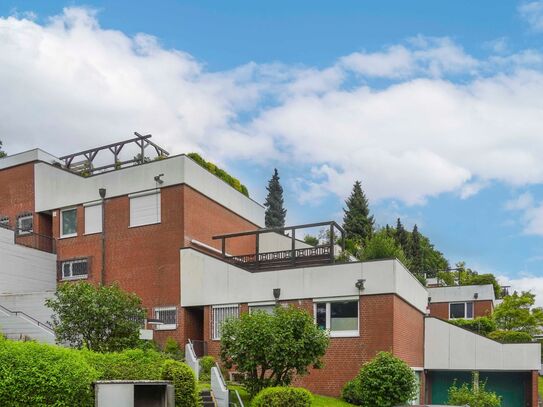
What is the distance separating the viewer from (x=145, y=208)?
30969mm

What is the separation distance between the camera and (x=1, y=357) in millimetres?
13484

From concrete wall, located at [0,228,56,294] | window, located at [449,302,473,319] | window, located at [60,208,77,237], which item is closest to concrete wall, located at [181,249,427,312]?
window, located at [60,208,77,237]

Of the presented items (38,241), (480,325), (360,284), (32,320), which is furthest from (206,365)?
(480,325)

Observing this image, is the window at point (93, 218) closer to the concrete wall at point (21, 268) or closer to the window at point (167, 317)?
the concrete wall at point (21, 268)

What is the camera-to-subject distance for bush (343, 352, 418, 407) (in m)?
20.9

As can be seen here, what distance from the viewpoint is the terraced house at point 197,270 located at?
25297 mm

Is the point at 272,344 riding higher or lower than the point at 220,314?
lower

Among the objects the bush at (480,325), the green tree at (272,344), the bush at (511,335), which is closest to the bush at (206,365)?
the green tree at (272,344)

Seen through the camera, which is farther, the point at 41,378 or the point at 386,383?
the point at 386,383

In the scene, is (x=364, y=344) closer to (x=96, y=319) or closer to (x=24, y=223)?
(x=96, y=319)

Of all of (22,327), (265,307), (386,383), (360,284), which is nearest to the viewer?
(386,383)

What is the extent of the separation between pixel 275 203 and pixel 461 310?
37.8 m

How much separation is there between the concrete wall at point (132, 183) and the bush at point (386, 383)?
13.0 metres

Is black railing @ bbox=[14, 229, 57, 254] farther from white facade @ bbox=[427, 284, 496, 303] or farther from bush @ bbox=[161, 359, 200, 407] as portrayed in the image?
white facade @ bbox=[427, 284, 496, 303]
